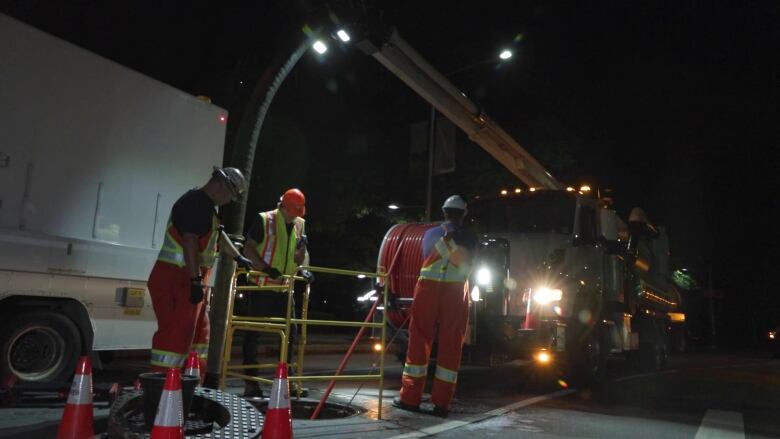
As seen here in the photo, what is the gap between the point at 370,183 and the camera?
53.8 ft

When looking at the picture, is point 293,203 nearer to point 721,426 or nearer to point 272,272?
point 272,272

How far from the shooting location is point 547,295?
8.59 m

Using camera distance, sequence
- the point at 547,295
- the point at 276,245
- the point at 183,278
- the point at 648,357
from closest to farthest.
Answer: the point at 183,278 < the point at 276,245 < the point at 547,295 < the point at 648,357

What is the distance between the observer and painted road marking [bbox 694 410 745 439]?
587 cm

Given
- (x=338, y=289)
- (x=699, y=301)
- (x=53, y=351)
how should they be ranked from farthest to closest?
(x=699, y=301), (x=338, y=289), (x=53, y=351)

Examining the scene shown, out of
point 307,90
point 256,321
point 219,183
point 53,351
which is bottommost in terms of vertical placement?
point 53,351

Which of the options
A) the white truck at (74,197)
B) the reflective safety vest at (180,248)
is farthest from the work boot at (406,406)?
the white truck at (74,197)

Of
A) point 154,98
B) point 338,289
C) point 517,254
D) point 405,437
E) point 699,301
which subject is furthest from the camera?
point 699,301

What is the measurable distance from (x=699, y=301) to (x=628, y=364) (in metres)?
29.5

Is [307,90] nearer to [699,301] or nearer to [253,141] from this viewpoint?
[253,141]

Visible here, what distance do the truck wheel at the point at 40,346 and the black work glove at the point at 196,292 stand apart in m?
2.28

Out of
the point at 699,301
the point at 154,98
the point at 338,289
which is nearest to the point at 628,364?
the point at 154,98

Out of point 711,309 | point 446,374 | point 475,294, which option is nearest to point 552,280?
point 475,294

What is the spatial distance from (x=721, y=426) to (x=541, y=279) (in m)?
2.97
